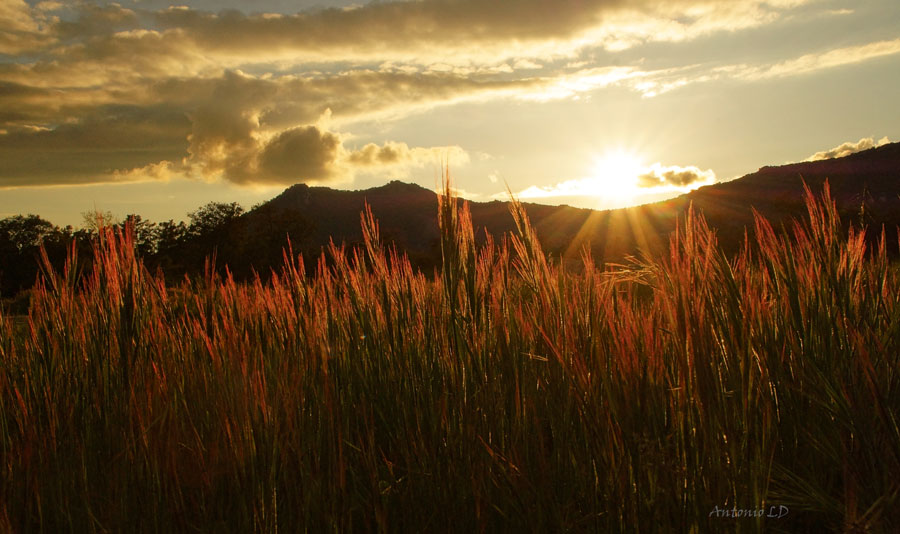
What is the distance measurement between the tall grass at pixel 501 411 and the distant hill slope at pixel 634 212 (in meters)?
13.9

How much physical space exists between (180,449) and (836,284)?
103 inches

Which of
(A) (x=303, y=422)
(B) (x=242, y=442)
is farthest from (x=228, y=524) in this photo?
(A) (x=303, y=422)

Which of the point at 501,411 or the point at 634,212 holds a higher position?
the point at 634,212

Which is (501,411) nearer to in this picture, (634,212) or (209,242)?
(209,242)

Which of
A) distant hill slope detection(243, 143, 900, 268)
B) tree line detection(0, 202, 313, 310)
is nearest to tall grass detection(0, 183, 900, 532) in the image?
distant hill slope detection(243, 143, 900, 268)

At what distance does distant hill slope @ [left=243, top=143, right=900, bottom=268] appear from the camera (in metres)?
28.3

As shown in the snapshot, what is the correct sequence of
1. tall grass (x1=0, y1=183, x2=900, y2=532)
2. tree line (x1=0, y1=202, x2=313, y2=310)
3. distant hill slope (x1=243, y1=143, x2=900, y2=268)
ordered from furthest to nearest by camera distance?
tree line (x1=0, y1=202, x2=313, y2=310) < distant hill slope (x1=243, y1=143, x2=900, y2=268) < tall grass (x1=0, y1=183, x2=900, y2=532)

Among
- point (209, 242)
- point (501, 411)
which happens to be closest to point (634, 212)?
point (209, 242)

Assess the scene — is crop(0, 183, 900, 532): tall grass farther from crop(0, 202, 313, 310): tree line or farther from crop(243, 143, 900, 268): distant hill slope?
crop(0, 202, 313, 310): tree line

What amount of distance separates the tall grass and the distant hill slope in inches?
546

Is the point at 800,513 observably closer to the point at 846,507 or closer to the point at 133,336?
the point at 846,507

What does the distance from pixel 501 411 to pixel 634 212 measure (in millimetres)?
56784

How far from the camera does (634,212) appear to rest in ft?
184

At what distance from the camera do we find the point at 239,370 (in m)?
2.31
